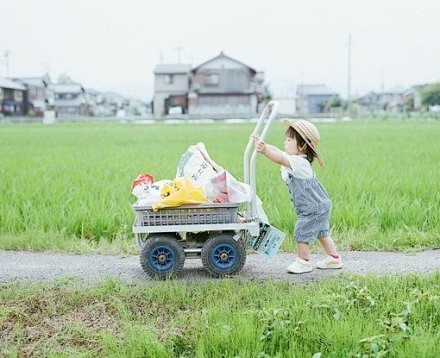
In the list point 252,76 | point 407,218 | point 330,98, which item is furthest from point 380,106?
point 407,218

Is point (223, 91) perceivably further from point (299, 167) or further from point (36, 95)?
point (299, 167)

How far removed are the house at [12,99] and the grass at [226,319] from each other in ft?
74.3

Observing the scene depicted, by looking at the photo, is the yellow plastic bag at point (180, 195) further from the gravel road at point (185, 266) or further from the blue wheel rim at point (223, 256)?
the gravel road at point (185, 266)

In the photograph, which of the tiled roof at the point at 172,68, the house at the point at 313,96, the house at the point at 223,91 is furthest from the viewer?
the house at the point at 313,96

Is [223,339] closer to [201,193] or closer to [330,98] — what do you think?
[201,193]

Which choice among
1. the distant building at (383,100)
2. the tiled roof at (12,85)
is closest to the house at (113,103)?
the tiled roof at (12,85)

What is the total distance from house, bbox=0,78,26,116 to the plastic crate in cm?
2230

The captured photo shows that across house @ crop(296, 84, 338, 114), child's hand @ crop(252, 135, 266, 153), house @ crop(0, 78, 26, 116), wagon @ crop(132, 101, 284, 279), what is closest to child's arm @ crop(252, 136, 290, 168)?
child's hand @ crop(252, 135, 266, 153)

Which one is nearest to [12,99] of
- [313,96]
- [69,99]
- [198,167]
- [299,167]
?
[69,99]

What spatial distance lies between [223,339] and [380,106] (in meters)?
57.2

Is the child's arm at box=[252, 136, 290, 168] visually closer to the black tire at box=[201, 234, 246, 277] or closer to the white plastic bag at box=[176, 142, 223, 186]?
the white plastic bag at box=[176, 142, 223, 186]

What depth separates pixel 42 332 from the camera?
106 inches

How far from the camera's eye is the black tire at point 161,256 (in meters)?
3.43

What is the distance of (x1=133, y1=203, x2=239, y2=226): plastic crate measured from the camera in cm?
339
